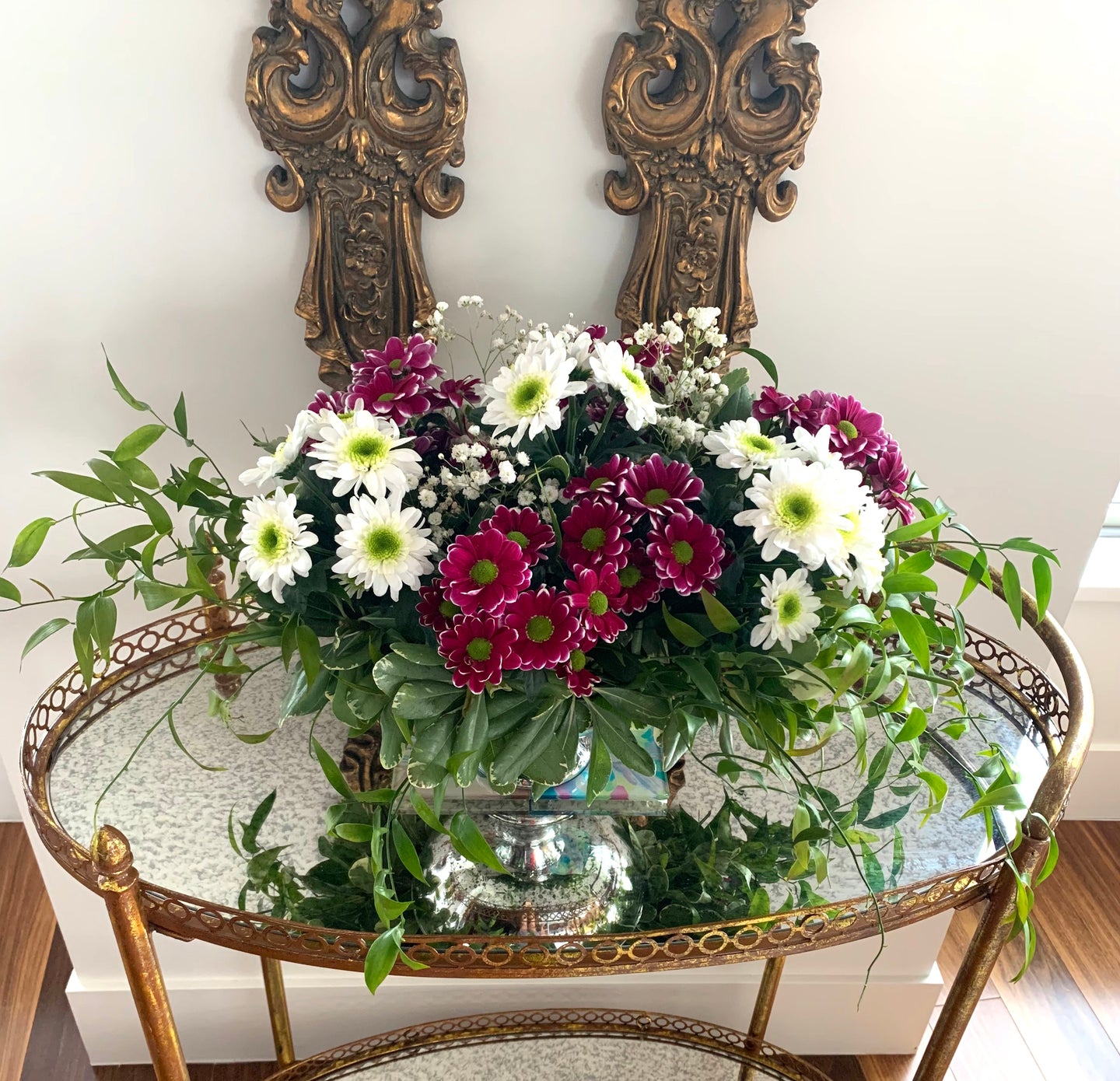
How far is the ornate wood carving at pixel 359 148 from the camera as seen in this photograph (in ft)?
2.78

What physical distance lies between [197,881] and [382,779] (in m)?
0.17

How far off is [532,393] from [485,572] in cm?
13

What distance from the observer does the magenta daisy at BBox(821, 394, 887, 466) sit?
729 mm

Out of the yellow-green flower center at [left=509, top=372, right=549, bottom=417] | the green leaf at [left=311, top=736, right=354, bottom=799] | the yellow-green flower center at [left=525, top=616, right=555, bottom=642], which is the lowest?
the green leaf at [left=311, top=736, right=354, bottom=799]

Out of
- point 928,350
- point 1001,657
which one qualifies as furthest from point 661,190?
point 1001,657

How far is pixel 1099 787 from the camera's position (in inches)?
71.1

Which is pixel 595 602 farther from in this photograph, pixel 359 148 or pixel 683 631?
pixel 359 148

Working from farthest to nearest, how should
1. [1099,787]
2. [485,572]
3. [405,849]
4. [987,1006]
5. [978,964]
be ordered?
[1099,787] → [987,1006] → [978,964] → [405,849] → [485,572]

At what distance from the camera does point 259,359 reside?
1005 millimetres

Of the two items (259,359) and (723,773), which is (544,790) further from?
(259,359)

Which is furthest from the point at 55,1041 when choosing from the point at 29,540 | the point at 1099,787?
the point at 1099,787

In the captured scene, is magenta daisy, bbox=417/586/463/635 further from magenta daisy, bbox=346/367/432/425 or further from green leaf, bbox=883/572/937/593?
green leaf, bbox=883/572/937/593

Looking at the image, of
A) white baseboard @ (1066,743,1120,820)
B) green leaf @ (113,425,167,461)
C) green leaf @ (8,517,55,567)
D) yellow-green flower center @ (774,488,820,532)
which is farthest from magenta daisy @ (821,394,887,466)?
white baseboard @ (1066,743,1120,820)

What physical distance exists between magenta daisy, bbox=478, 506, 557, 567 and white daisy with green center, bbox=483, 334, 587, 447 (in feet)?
0.17
